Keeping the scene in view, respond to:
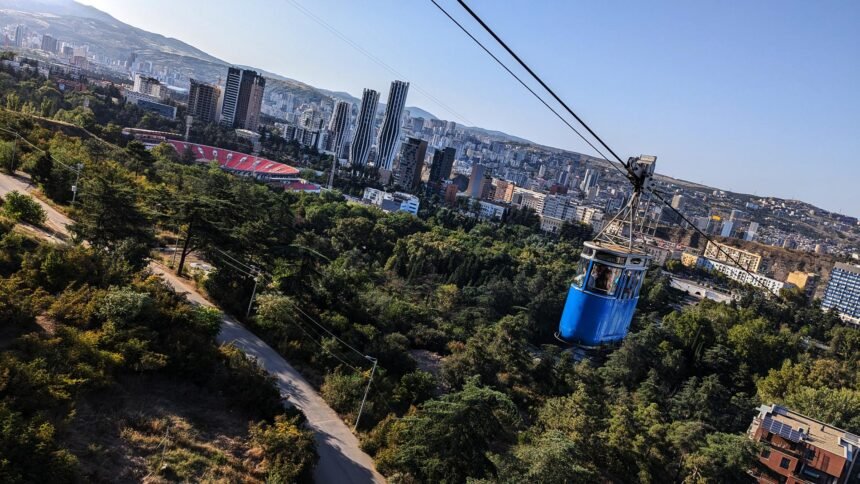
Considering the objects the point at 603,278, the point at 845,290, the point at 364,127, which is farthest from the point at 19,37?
the point at 845,290

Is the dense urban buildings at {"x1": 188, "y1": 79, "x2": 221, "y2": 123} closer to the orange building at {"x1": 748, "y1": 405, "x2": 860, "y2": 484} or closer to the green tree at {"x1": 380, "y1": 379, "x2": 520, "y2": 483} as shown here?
the orange building at {"x1": 748, "y1": 405, "x2": 860, "y2": 484}

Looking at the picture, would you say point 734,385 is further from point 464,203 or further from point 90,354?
point 464,203

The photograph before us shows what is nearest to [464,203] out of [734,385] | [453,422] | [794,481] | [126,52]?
[734,385]

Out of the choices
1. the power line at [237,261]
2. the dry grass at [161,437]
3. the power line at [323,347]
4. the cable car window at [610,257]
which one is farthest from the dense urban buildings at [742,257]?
the dry grass at [161,437]

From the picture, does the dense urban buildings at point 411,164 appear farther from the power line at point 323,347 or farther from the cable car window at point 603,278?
the cable car window at point 603,278

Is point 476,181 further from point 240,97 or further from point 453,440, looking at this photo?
point 453,440

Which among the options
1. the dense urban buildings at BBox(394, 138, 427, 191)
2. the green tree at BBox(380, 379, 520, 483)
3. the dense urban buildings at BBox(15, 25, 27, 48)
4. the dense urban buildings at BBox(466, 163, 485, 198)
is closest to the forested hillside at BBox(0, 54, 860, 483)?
the green tree at BBox(380, 379, 520, 483)

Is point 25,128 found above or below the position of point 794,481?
above
